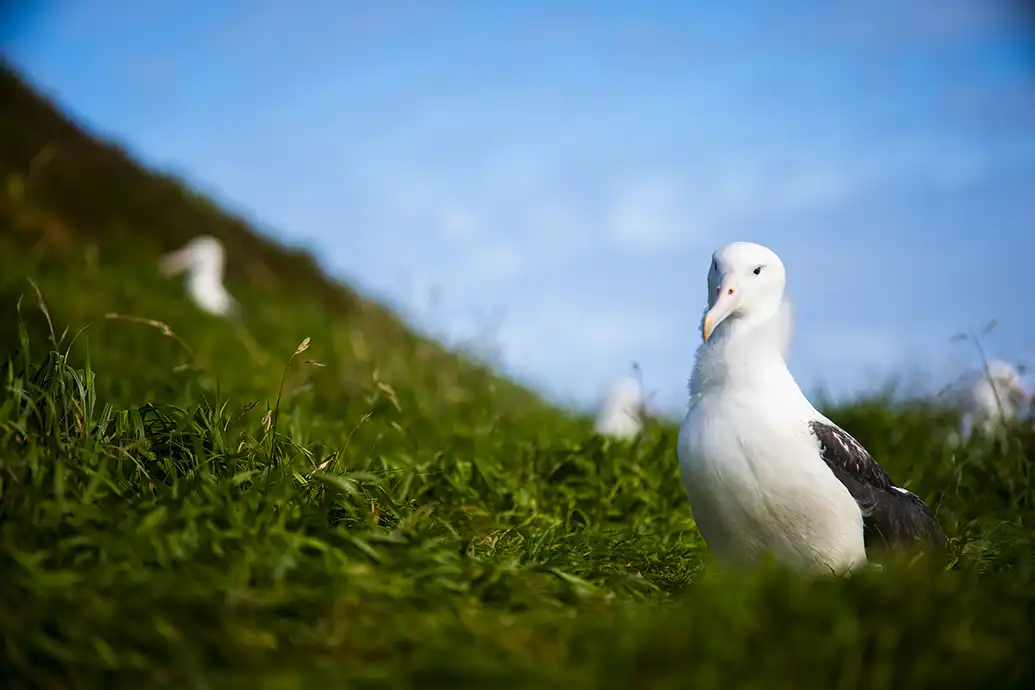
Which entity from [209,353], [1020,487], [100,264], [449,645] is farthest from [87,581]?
[100,264]

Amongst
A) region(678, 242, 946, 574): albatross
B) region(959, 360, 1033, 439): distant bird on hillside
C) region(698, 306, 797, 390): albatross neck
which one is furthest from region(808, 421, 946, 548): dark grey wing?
region(959, 360, 1033, 439): distant bird on hillside

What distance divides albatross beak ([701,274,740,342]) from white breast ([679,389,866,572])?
0.28 meters

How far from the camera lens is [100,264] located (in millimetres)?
11250

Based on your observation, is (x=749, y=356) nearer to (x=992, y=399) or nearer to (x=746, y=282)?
(x=746, y=282)

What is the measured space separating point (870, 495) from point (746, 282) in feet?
3.06

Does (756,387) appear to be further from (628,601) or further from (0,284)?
(0,284)

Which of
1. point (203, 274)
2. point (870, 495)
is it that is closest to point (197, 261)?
point (203, 274)

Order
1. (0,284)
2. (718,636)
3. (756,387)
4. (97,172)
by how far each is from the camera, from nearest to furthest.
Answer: (718,636)
(756,387)
(0,284)
(97,172)

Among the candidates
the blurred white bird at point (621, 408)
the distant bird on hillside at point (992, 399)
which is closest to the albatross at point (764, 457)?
the distant bird on hillside at point (992, 399)

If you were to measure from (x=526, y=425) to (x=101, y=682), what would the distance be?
4.31m

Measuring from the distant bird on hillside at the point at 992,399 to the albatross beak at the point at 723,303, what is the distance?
3.43 metres

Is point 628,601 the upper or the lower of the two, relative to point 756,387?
lower

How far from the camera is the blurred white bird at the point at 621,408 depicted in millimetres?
7891

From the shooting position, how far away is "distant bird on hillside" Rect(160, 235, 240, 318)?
10.7 meters
